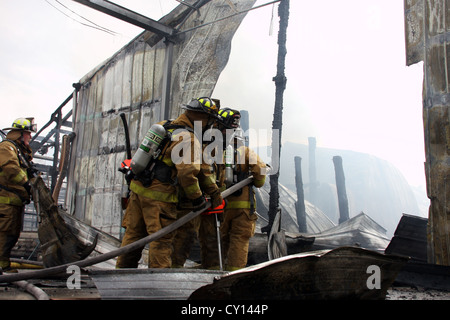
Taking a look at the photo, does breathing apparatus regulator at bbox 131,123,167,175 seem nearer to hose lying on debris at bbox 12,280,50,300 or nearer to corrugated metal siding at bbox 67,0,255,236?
hose lying on debris at bbox 12,280,50,300

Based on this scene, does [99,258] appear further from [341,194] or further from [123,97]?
[341,194]

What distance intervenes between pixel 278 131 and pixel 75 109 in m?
5.95

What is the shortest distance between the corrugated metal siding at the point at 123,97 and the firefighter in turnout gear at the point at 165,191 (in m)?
3.44

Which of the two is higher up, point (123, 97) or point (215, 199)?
point (123, 97)

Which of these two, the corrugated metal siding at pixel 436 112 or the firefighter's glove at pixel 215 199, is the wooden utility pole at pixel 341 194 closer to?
the corrugated metal siding at pixel 436 112

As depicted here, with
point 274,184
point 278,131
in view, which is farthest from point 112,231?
point 278,131

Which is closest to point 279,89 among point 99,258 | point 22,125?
point 22,125

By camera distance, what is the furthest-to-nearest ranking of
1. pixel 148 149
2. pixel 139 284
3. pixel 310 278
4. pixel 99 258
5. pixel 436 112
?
1. pixel 436 112
2. pixel 148 149
3. pixel 99 258
4. pixel 139 284
5. pixel 310 278

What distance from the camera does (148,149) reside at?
3.60 m

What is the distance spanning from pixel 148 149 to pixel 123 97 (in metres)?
5.08

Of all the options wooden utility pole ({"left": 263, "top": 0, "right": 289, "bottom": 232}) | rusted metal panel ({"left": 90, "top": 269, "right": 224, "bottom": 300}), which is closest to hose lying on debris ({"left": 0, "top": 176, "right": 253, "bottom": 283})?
rusted metal panel ({"left": 90, "top": 269, "right": 224, "bottom": 300})

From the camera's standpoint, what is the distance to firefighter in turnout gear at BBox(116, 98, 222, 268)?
11.4 ft

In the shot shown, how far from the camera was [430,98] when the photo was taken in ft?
14.3
